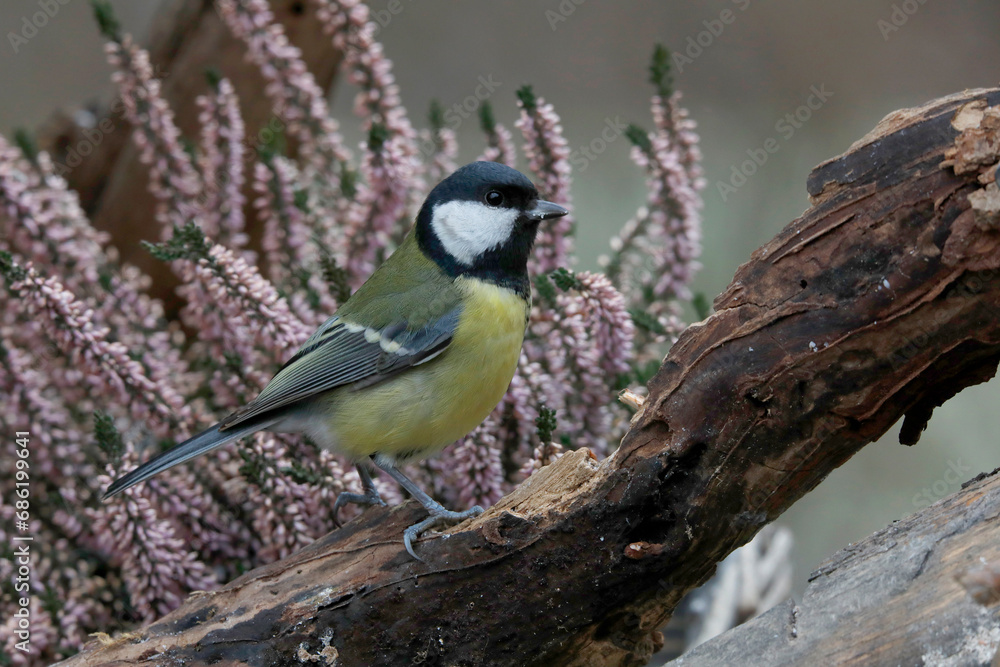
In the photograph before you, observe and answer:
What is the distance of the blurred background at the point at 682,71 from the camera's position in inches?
250

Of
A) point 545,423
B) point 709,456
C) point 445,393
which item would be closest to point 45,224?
point 445,393

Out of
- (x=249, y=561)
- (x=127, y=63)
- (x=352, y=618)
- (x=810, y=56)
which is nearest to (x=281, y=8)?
(x=127, y=63)

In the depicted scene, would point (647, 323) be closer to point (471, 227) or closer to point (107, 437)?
point (471, 227)

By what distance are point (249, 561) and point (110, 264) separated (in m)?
1.43

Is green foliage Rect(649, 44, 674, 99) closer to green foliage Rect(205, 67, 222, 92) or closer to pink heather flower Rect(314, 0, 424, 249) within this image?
pink heather flower Rect(314, 0, 424, 249)

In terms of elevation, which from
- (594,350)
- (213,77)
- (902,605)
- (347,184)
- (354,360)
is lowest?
(902,605)

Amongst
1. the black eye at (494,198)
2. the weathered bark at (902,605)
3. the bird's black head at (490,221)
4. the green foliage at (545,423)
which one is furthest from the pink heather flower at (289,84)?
the weathered bark at (902,605)

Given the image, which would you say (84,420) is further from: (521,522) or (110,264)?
(521,522)

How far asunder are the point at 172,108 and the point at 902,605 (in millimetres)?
3939

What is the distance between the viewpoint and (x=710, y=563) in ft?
6.35

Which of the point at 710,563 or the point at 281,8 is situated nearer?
the point at 710,563

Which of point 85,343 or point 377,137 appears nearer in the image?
point 85,343

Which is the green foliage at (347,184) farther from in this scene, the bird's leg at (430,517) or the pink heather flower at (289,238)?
the bird's leg at (430,517)

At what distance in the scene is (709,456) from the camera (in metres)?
1.81
